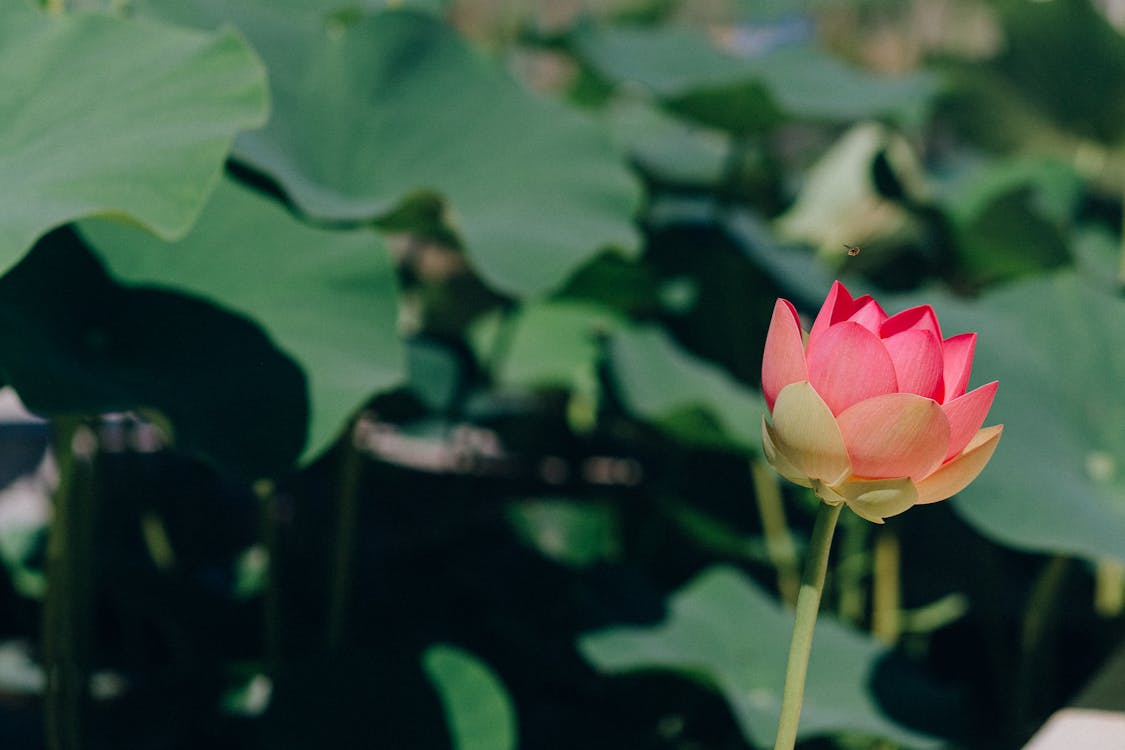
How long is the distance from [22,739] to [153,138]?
2.94ft

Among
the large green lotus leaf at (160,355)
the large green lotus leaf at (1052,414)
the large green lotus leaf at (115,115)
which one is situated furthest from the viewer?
the large green lotus leaf at (1052,414)

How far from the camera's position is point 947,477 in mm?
369

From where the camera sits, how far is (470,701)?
3.07 ft

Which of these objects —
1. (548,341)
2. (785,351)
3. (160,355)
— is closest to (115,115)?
(160,355)

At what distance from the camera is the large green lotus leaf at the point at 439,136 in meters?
1.03

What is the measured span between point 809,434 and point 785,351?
0.03 meters

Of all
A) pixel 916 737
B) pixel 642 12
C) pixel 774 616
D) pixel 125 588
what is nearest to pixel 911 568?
pixel 774 616

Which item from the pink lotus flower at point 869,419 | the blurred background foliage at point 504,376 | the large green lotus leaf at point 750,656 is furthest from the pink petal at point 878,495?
the large green lotus leaf at point 750,656

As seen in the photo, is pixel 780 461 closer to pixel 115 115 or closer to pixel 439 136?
pixel 115 115

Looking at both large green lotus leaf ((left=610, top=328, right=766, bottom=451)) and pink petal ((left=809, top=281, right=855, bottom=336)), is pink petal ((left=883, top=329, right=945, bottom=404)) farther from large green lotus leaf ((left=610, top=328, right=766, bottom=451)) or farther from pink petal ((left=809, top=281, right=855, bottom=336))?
large green lotus leaf ((left=610, top=328, right=766, bottom=451))

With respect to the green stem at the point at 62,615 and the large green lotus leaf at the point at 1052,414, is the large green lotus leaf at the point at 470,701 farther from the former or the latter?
the large green lotus leaf at the point at 1052,414

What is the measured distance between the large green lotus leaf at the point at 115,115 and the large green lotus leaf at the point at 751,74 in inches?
30.8

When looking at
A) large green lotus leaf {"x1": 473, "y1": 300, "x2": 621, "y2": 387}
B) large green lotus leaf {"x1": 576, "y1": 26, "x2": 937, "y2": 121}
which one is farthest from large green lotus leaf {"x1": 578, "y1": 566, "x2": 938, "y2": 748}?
large green lotus leaf {"x1": 576, "y1": 26, "x2": 937, "y2": 121}

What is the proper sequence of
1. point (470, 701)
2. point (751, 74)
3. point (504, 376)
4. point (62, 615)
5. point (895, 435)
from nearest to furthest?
point (895, 435)
point (62, 615)
point (470, 701)
point (751, 74)
point (504, 376)
